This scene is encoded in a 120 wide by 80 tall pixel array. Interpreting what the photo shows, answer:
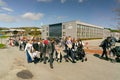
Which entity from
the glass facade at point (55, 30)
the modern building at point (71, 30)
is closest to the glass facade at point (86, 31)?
the modern building at point (71, 30)

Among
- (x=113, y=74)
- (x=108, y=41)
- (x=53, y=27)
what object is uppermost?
(x=53, y=27)

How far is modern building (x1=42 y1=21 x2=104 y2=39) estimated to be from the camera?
177 ft

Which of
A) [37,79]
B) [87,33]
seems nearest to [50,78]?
[37,79]

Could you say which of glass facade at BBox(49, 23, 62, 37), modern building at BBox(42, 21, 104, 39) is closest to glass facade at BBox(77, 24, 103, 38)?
modern building at BBox(42, 21, 104, 39)

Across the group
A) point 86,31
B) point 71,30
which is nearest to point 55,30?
point 71,30

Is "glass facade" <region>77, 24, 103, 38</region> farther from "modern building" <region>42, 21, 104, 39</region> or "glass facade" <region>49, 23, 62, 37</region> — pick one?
"glass facade" <region>49, 23, 62, 37</region>

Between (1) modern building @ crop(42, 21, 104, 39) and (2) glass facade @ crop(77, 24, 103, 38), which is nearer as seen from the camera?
(1) modern building @ crop(42, 21, 104, 39)

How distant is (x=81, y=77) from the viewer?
274 inches

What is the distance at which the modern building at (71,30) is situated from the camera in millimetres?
53906

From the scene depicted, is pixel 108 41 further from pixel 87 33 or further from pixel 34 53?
pixel 87 33

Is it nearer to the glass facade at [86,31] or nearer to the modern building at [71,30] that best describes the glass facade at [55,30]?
the modern building at [71,30]

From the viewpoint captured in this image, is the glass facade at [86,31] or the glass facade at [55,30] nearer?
the glass facade at [86,31]

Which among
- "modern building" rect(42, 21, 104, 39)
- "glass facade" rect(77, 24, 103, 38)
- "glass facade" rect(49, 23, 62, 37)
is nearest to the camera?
"modern building" rect(42, 21, 104, 39)

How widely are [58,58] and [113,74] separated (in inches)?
181
